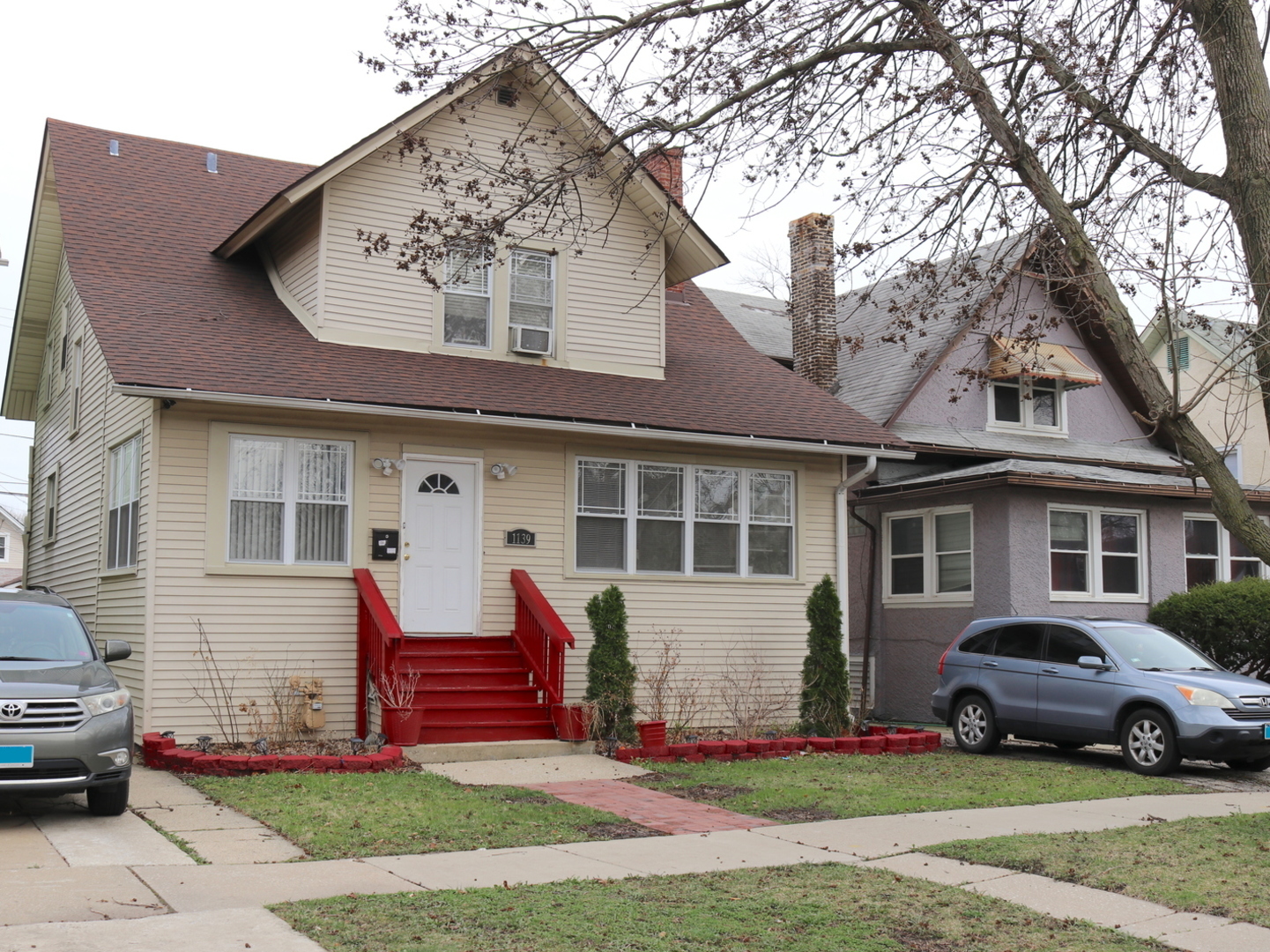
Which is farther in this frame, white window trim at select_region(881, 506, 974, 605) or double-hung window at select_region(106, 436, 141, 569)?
white window trim at select_region(881, 506, 974, 605)

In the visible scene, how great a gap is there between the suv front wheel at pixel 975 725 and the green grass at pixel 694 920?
23.9ft

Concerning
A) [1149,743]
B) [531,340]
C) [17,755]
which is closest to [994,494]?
[1149,743]

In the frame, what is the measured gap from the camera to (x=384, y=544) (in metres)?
14.1

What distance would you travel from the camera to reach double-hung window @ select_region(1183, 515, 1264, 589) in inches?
782

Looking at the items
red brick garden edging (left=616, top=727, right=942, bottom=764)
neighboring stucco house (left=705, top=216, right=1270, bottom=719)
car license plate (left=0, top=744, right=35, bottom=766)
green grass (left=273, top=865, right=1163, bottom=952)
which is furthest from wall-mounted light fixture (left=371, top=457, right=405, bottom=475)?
green grass (left=273, top=865, right=1163, bottom=952)

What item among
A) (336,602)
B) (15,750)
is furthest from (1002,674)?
(15,750)

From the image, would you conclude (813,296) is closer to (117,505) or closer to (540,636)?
(540,636)

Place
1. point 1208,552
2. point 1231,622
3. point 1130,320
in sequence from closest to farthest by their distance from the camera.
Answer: point 1130,320, point 1231,622, point 1208,552

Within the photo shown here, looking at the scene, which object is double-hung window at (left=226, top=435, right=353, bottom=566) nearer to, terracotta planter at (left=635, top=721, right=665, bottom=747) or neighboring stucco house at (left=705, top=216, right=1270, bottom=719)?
terracotta planter at (left=635, top=721, right=665, bottom=747)

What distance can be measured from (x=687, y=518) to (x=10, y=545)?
62605mm

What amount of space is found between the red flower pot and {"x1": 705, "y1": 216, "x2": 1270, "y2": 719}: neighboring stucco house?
7583 mm

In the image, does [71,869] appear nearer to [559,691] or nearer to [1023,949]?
[1023,949]

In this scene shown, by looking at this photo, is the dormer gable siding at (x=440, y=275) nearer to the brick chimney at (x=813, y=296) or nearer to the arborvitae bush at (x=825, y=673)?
the arborvitae bush at (x=825, y=673)

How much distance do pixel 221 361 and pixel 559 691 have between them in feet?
16.3
